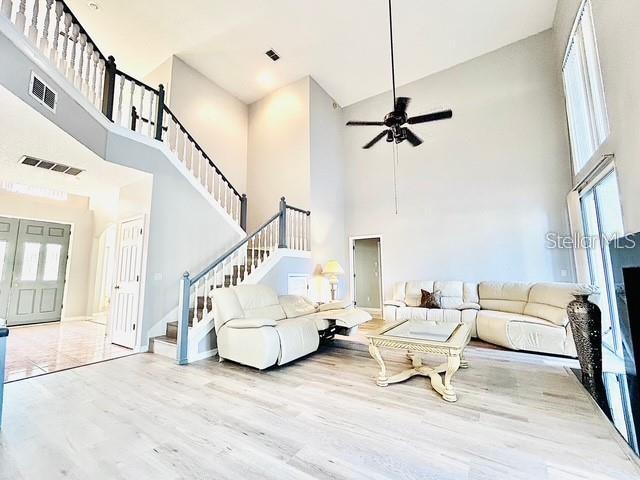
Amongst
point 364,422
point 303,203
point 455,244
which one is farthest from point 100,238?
point 455,244

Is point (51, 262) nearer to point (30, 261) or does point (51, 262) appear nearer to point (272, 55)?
point (30, 261)

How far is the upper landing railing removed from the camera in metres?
2.82

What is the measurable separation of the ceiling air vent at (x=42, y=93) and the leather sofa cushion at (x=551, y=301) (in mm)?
6544

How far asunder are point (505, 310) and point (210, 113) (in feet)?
24.2

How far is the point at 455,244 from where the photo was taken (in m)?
6.14

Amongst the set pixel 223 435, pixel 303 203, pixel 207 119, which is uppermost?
pixel 207 119

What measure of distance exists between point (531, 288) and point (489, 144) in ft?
9.86

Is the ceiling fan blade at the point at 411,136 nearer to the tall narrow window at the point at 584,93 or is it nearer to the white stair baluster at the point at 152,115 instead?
the tall narrow window at the point at 584,93

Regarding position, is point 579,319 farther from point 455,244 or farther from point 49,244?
point 49,244

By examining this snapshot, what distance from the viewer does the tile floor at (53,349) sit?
348 centimetres

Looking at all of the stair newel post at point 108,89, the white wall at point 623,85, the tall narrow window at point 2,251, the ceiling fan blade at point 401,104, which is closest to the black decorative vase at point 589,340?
the white wall at point 623,85

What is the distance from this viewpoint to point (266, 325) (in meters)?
3.33

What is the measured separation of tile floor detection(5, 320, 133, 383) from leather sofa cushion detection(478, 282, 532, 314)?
594 centimetres

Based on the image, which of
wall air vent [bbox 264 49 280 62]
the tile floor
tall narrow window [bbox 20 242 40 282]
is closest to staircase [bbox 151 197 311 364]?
the tile floor
